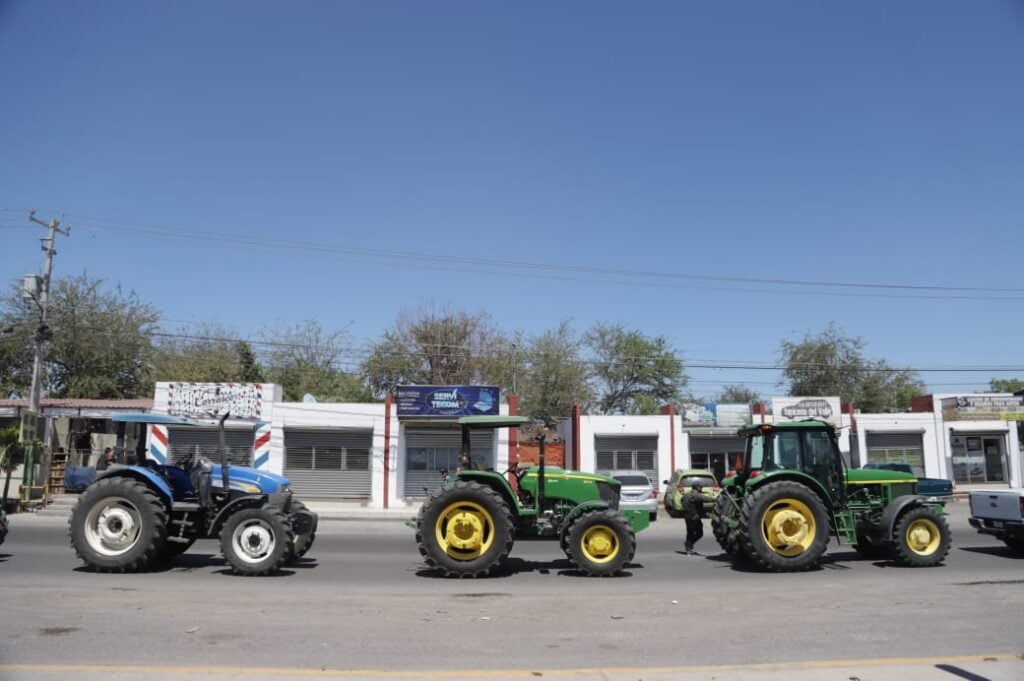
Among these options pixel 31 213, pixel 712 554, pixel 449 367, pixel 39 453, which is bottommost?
pixel 712 554

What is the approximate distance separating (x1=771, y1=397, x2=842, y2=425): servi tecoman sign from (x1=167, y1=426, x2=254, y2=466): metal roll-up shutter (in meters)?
21.6

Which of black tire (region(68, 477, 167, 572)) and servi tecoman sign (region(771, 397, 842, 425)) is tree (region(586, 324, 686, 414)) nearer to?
servi tecoman sign (region(771, 397, 842, 425))

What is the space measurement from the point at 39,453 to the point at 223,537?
16.7m

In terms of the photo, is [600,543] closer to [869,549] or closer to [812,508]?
[812,508]

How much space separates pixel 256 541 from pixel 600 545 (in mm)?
4782

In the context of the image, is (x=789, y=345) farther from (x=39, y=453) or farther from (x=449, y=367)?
(x=39, y=453)

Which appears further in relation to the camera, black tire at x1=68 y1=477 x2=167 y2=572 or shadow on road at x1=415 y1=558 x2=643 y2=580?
shadow on road at x1=415 y1=558 x2=643 y2=580

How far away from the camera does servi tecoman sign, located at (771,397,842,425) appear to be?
31578 millimetres

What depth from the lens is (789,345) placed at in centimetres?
5047

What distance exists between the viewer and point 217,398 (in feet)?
91.8

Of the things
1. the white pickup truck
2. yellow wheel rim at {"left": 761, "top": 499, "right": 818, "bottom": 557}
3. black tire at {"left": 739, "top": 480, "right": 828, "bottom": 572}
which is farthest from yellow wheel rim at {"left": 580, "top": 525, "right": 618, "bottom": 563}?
the white pickup truck

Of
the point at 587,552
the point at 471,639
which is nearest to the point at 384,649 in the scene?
the point at 471,639

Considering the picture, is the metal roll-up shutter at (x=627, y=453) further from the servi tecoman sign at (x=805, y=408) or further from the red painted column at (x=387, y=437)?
the red painted column at (x=387, y=437)

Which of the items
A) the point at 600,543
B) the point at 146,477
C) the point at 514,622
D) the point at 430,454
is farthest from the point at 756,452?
the point at 430,454
